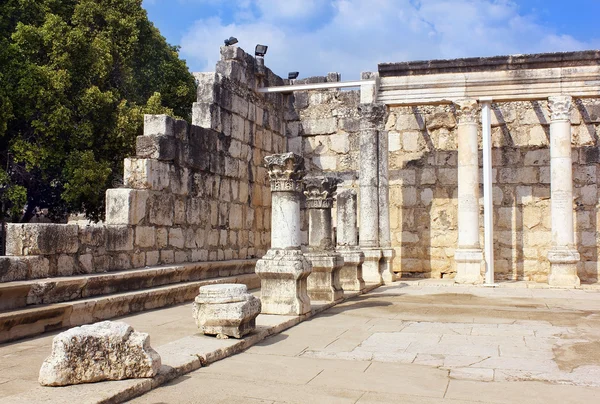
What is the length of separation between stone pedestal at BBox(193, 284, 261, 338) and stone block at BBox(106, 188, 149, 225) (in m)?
3.73

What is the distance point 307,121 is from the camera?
18.1 m

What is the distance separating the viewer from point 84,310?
822 cm

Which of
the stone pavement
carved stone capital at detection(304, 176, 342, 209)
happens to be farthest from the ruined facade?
the stone pavement

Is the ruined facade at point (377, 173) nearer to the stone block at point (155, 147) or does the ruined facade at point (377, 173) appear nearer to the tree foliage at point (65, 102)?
the stone block at point (155, 147)

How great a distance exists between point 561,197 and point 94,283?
11.0m

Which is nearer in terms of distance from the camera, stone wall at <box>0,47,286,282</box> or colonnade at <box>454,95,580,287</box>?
stone wall at <box>0,47,286,282</box>

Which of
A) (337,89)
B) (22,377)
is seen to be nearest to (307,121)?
(337,89)

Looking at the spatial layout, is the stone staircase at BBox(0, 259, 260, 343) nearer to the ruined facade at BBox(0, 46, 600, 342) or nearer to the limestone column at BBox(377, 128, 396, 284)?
the ruined facade at BBox(0, 46, 600, 342)

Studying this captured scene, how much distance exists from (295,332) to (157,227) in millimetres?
4176

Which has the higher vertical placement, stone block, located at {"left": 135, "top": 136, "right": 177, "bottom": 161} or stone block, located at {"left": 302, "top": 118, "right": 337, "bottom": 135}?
stone block, located at {"left": 302, "top": 118, "right": 337, "bottom": 135}

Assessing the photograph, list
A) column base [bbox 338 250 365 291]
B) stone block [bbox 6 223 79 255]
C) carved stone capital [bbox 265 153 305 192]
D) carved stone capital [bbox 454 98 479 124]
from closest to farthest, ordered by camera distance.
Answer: stone block [bbox 6 223 79 255] < carved stone capital [bbox 265 153 305 192] < column base [bbox 338 250 365 291] < carved stone capital [bbox 454 98 479 124]

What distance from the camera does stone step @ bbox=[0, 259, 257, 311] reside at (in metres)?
7.43

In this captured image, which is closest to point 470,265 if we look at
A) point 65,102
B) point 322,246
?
point 322,246

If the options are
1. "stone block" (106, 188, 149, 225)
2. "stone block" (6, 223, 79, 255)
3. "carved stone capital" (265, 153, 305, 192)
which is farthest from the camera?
"stone block" (106, 188, 149, 225)
